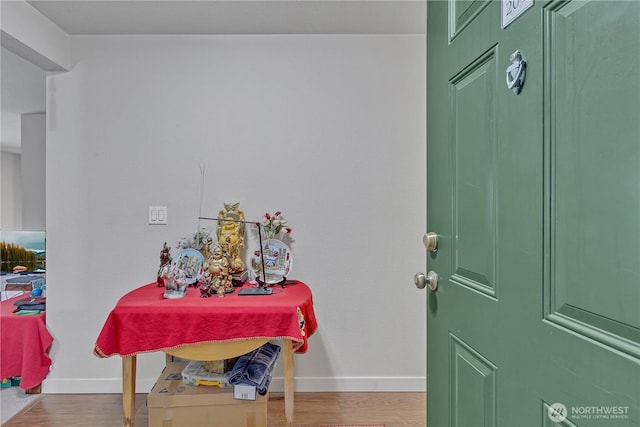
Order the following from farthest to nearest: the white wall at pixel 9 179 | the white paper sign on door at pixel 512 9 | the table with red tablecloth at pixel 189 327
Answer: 1. the white wall at pixel 9 179
2. the table with red tablecloth at pixel 189 327
3. the white paper sign on door at pixel 512 9

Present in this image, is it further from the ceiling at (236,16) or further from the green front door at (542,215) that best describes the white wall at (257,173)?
the green front door at (542,215)

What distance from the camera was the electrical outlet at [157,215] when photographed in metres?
2.46

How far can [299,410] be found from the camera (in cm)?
224

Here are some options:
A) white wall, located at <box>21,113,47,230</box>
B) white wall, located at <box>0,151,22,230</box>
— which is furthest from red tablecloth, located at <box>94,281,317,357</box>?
white wall, located at <box>0,151,22,230</box>

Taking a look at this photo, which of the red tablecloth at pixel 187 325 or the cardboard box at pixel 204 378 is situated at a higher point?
the red tablecloth at pixel 187 325

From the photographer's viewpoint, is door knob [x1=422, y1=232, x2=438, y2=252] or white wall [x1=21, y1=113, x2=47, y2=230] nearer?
door knob [x1=422, y1=232, x2=438, y2=252]

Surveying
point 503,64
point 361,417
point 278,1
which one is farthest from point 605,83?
point 361,417

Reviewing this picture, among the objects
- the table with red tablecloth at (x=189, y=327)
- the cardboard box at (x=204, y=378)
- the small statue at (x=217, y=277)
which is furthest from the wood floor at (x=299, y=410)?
the small statue at (x=217, y=277)

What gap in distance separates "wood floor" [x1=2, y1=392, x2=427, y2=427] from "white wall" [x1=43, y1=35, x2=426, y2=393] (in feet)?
0.28

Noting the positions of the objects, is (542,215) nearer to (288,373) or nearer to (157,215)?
Answer: (288,373)

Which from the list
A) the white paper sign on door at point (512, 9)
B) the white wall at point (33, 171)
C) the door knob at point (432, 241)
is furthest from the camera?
the white wall at point (33, 171)

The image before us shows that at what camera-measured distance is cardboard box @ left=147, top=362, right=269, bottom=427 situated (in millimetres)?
1797

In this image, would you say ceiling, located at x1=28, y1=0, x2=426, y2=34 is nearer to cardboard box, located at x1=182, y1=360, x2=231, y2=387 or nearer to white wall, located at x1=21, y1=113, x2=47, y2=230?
cardboard box, located at x1=182, y1=360, x2=231, y2=387

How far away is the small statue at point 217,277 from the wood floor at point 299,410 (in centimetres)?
80
